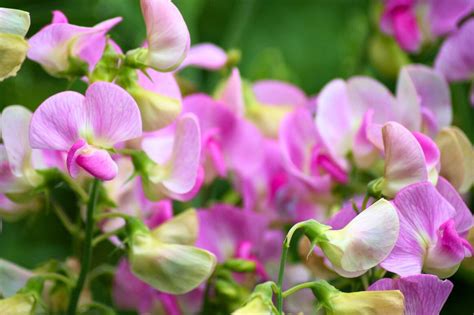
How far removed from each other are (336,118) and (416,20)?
23 centimetres

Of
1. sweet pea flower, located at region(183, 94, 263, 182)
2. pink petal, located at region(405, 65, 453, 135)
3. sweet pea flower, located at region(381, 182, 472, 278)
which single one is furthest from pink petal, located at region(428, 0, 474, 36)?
sweet pea flower, located at region(381, 182, 472, 278)

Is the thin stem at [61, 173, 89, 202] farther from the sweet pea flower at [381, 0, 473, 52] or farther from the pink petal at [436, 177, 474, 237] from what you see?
the sweet pea flower at [381, 0, 473, 52]

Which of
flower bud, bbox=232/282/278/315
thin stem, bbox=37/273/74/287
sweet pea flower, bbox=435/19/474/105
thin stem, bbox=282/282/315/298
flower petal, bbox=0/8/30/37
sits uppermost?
flower petal, bbox=0/8/30/37

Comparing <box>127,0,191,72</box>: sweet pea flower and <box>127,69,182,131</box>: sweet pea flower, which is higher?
<box>127,0,191,72</box>: sweet pea flower

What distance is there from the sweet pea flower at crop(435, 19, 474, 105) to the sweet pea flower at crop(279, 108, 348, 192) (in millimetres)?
142

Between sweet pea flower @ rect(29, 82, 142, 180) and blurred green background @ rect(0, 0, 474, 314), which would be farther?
blurred green background @ rect(0, 0, 474, 314)

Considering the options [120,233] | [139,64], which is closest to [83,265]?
[120,233]

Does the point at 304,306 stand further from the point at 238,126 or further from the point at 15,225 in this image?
the point at 15,225

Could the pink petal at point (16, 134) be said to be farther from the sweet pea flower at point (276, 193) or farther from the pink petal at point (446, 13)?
the pink petal at point (446, 13)

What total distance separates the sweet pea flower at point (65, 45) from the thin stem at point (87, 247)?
87 mm

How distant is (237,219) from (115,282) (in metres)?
→ 0.11

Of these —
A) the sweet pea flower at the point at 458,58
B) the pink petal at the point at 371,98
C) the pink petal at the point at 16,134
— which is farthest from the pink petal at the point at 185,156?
the sweet pea flower at the point at 458,58

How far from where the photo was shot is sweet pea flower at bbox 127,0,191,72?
0.60 metres

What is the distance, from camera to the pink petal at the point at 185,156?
0.63 metres
